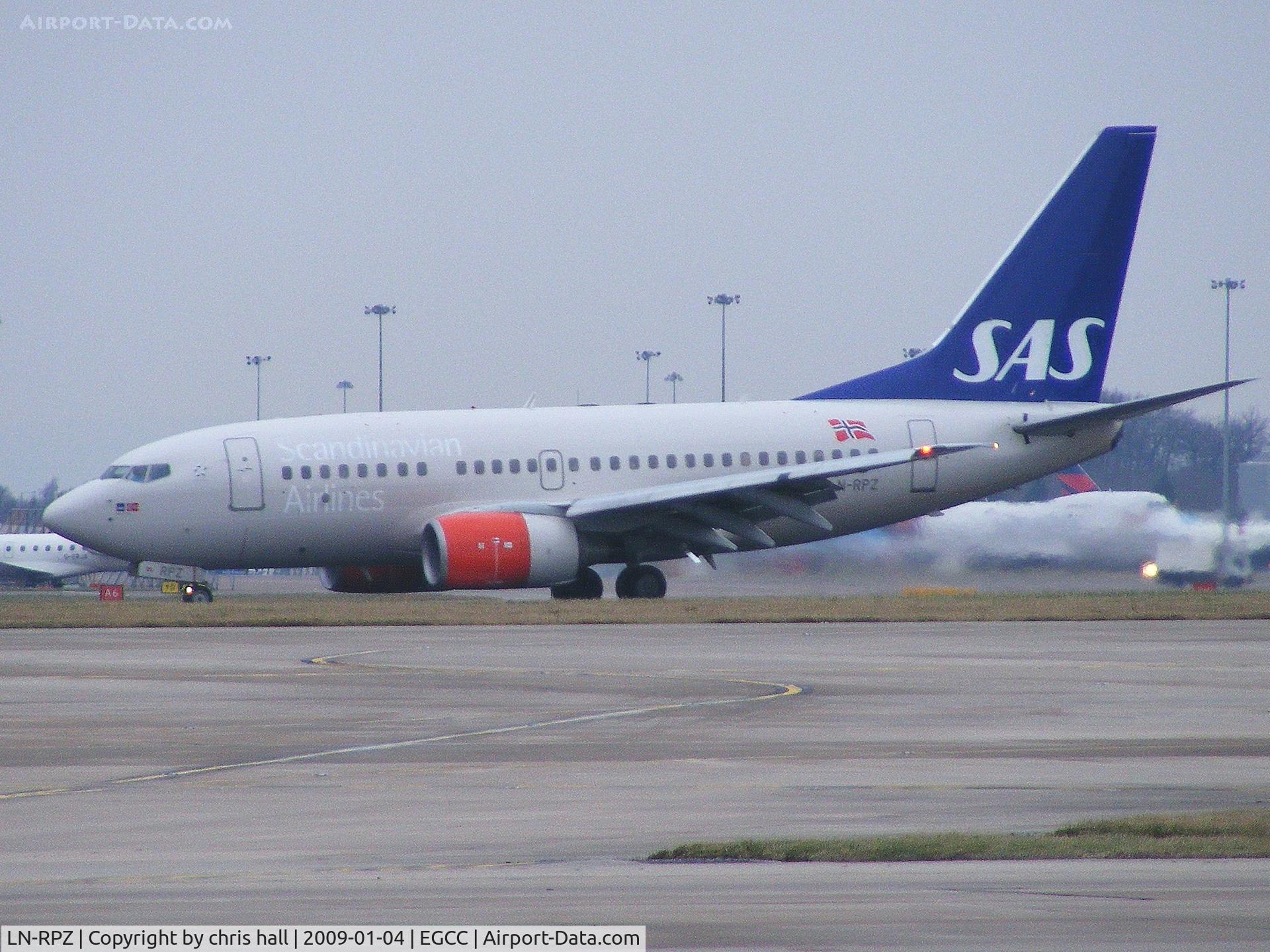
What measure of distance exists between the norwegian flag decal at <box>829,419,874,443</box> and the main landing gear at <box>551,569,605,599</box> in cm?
610

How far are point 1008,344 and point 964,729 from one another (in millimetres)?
27187

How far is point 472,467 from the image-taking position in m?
40.1

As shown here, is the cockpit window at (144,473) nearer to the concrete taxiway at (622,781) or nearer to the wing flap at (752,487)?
the wing flap at (752,487)

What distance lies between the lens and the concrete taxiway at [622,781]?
8.80m

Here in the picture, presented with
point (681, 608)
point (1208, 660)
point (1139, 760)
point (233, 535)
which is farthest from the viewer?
point (233, 535)

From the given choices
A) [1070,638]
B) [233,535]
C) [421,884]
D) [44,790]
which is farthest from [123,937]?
[233,535]

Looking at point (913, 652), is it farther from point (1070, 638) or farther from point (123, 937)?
point (123, 937)

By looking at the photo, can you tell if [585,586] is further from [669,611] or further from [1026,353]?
[1026,353]

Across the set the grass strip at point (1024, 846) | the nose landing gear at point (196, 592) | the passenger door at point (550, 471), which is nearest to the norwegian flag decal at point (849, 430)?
the passenger door at point (550, 471)

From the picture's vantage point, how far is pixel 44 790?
43.1ft

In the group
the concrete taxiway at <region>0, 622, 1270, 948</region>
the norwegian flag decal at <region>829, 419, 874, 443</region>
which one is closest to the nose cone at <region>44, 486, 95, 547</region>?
the concrete taxiway at <region>0, 622, 1270, 948</region>

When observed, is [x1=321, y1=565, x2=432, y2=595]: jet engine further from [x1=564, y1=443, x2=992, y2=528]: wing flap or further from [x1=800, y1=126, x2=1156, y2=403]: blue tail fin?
[x1=800, y1=126, x2=1156, y2=403]: blue tail fin

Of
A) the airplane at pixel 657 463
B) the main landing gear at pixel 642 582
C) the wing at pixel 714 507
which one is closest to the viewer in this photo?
the wing at pixel 714 507

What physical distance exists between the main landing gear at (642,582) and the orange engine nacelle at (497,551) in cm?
230
